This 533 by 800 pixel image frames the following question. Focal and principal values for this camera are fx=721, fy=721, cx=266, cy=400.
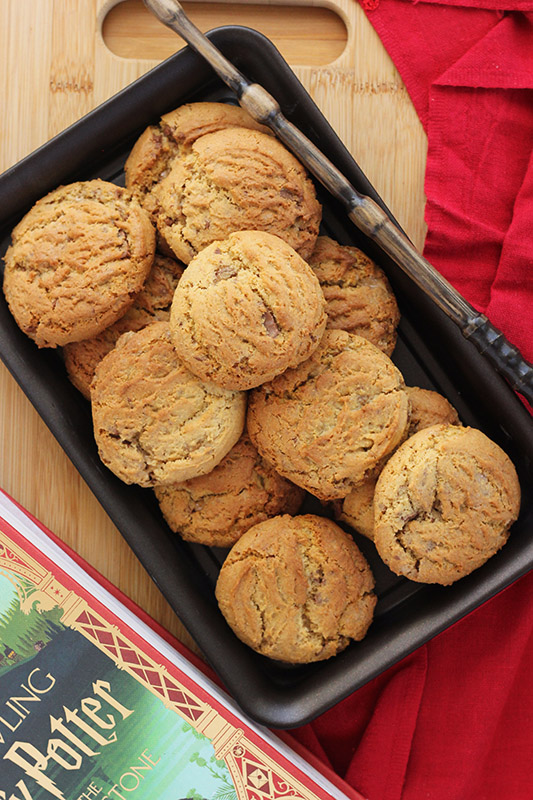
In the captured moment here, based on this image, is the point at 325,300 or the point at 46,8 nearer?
the point at 325,300

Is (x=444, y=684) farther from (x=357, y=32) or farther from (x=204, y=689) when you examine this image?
(x=357, y=32)

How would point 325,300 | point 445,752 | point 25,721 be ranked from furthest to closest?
point 445,752 → point 325,300 → point 25,721

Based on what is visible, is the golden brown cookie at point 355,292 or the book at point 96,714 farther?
the golden brown cookie at point 355,292

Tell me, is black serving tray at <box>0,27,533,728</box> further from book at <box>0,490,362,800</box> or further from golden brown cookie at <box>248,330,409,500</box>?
golden brown cookie at <box>248,330,409,500</box>

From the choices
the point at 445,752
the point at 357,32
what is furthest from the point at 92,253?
the point at 445,752

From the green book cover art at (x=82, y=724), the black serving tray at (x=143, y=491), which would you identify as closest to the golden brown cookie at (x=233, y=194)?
the black serving tray at (x=143, y=491)

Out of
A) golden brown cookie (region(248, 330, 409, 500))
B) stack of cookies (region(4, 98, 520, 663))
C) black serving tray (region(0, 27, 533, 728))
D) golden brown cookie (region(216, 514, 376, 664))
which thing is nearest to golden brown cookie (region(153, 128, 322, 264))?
stack of cookies (region(4, 98, 520, 663))

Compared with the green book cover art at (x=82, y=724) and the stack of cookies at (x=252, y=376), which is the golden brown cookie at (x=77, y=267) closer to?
the stack of cookies at (x=252, y=376)
